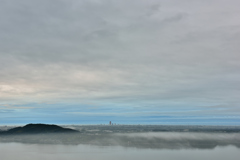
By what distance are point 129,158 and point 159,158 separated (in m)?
4.04

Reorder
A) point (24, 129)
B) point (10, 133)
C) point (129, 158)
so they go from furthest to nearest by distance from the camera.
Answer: point (24, 129), point (10, 133), point (129, 158)

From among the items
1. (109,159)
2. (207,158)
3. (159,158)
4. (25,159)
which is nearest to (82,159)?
(109,159)

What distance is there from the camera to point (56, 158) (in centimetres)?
2542

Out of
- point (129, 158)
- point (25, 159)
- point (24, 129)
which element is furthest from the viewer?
point (24, 129)

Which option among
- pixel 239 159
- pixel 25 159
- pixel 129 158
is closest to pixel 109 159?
pixel 129 158

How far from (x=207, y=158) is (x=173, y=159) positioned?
493cm

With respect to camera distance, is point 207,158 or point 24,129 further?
point 24,129

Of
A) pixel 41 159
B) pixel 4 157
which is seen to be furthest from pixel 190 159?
pixel 4 157

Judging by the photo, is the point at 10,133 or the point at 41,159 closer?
the point at 41,159

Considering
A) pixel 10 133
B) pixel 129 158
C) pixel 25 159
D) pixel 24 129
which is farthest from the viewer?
pixel 24 129

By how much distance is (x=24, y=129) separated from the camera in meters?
66.8

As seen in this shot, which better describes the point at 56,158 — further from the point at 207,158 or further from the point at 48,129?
the point at 48,129

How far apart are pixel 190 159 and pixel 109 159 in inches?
415

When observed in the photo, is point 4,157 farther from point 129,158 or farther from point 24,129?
point 24,129
